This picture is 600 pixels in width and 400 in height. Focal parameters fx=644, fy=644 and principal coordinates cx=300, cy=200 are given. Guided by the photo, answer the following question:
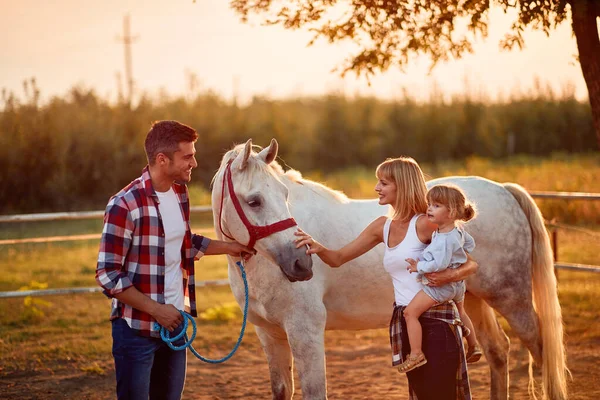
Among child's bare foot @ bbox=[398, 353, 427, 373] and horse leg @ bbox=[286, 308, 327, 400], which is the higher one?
child's bare foot @ bbox=[398, 353, 427, 373]

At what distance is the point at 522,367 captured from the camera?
525cm

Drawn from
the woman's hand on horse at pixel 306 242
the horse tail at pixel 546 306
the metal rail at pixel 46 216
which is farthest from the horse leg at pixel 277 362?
the metal rail at pixel 46 216

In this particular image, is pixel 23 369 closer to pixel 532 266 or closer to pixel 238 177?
pixel 238 177

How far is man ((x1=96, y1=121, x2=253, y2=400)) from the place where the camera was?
246 cm

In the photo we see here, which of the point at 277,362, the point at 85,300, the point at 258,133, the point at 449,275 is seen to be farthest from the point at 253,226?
the point at 258,133

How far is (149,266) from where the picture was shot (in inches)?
99.3

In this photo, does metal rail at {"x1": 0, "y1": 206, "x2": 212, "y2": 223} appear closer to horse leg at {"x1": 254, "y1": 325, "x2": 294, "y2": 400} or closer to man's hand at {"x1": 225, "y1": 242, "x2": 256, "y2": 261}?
horse leg at {"x1": 254, "y1": 325, "x2": 294, "y2": 400}

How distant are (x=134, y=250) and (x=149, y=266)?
3.4 inches

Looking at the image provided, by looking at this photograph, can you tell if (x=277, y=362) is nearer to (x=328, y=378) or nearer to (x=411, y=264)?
(x=411, y=264)

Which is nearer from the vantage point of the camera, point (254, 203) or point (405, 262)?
point (405, 262)

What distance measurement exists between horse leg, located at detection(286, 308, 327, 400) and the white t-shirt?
887mm

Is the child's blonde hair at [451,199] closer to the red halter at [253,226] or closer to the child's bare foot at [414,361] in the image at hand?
the child's bare foot at [414,361]

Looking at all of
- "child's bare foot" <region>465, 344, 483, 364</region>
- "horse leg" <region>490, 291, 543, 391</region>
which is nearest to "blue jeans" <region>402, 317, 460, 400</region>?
"child's bare foot" <region>465, 344, 483, 364</region>

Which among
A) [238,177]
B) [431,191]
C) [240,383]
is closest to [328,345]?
[240,383]
